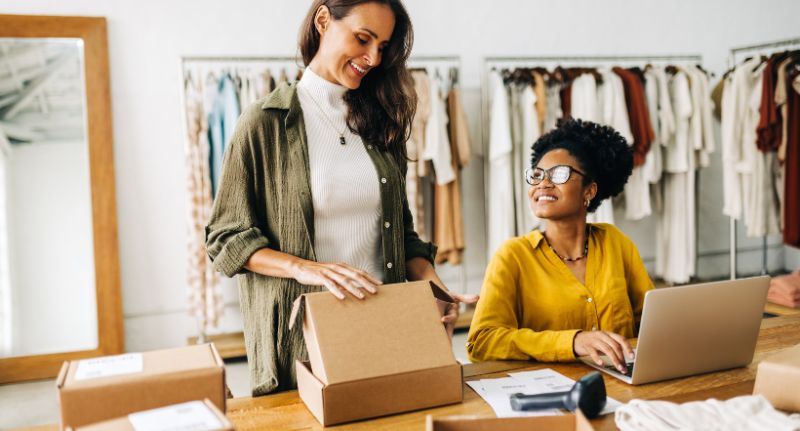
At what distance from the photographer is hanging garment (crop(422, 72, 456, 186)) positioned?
4.32 m

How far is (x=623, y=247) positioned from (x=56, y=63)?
3.52 m

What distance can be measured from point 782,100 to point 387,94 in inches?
142

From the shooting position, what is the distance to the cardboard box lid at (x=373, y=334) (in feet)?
4.15

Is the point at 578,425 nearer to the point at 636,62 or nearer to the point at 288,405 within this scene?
the point at 288,405

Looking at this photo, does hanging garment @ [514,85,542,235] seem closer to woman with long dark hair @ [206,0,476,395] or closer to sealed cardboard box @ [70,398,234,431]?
woman with long dark hair @ [206,0,476,395]

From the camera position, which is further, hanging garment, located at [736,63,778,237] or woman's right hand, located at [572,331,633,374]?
hanging garment, located at [736,63,778,237]

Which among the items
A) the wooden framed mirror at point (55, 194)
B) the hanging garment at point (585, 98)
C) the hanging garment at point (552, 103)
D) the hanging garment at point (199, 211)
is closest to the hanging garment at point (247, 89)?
the hanging garment at point (199, 211)

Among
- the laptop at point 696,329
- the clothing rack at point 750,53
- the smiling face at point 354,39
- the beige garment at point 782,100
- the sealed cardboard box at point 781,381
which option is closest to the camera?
the sealed cardboard box at point 781,381

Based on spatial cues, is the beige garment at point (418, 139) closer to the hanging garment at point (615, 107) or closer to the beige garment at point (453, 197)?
the beige garment at point (453, 197)

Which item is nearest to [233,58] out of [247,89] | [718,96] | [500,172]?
[247,89]

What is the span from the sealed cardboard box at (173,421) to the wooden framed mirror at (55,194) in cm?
344

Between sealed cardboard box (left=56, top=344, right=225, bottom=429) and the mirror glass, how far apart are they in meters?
3.31

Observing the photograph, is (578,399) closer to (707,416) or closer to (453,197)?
(707,416)

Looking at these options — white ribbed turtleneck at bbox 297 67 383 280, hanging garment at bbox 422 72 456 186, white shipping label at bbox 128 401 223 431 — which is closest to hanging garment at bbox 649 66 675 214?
hanging garment at bbox 422 72 456 186
